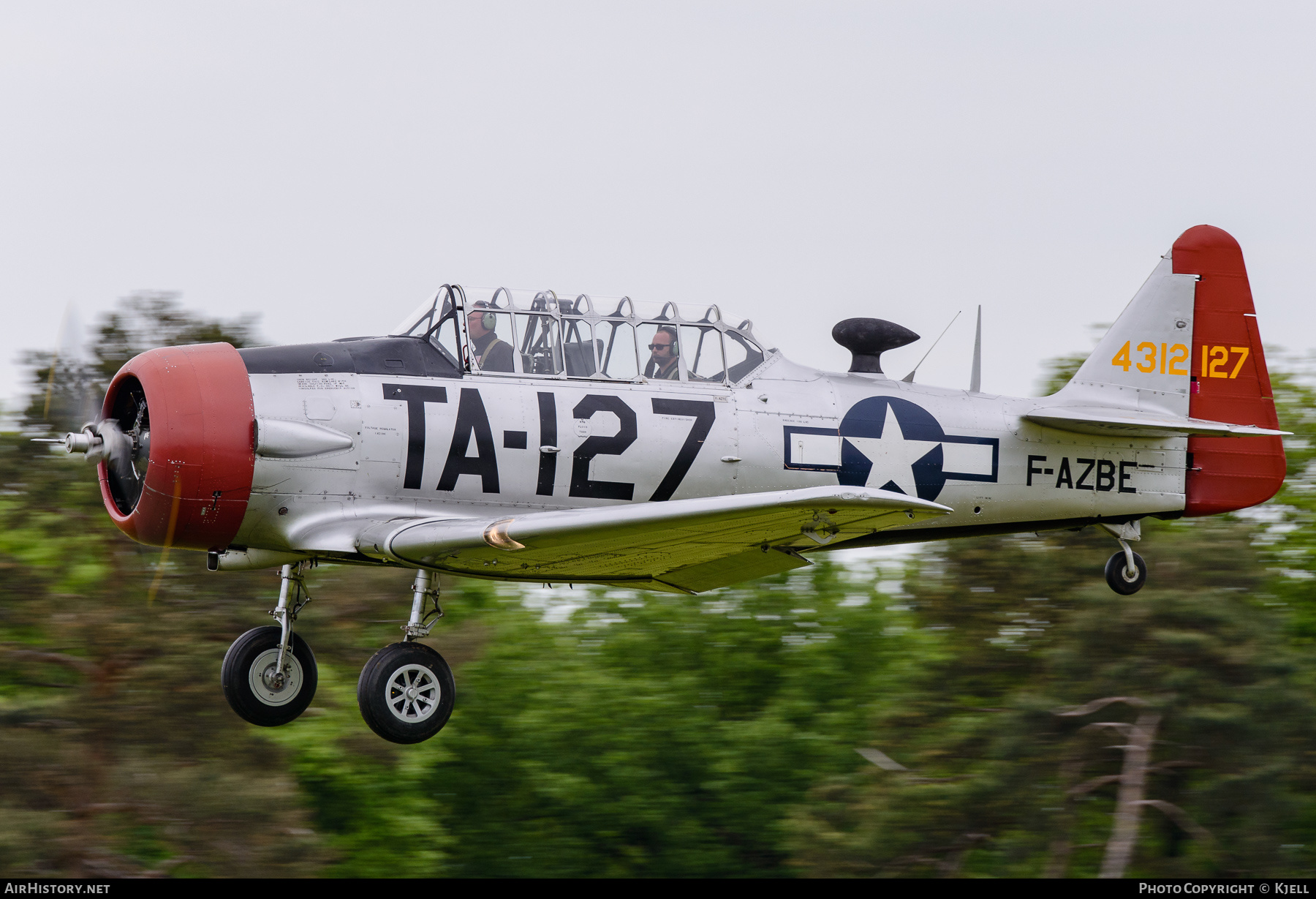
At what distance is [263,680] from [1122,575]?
234 inches

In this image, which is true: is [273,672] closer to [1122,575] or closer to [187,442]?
[187,442]

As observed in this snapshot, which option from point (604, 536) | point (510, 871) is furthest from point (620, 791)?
point (604, 536)

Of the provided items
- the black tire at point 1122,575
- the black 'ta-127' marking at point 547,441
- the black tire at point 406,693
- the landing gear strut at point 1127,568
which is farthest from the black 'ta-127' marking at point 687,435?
the black tire at point 1122,575

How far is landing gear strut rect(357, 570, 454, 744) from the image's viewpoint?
25.0 ft

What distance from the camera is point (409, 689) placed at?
25.5 feet

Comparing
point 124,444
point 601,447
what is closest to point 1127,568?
point 601,447

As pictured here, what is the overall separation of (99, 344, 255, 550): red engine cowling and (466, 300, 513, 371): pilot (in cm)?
132

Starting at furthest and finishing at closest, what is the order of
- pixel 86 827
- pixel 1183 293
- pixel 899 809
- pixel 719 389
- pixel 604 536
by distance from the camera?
pixel 899 809 < pixel 86 827 < pixel 1183 293 < pixel 719 389 < pixel 604 536

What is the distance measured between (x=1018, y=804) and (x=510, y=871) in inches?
286

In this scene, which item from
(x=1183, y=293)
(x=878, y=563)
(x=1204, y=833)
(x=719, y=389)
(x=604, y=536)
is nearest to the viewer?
(x=604, y=536)

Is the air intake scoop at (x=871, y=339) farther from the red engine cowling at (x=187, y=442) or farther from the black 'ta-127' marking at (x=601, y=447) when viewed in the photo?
the red engine cowling at (x=187, y=442)

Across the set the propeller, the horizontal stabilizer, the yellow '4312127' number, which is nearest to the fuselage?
the horizontal stabilizer

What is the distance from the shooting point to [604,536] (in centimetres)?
691

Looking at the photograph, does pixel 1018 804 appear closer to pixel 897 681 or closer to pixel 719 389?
pixel 897 681
